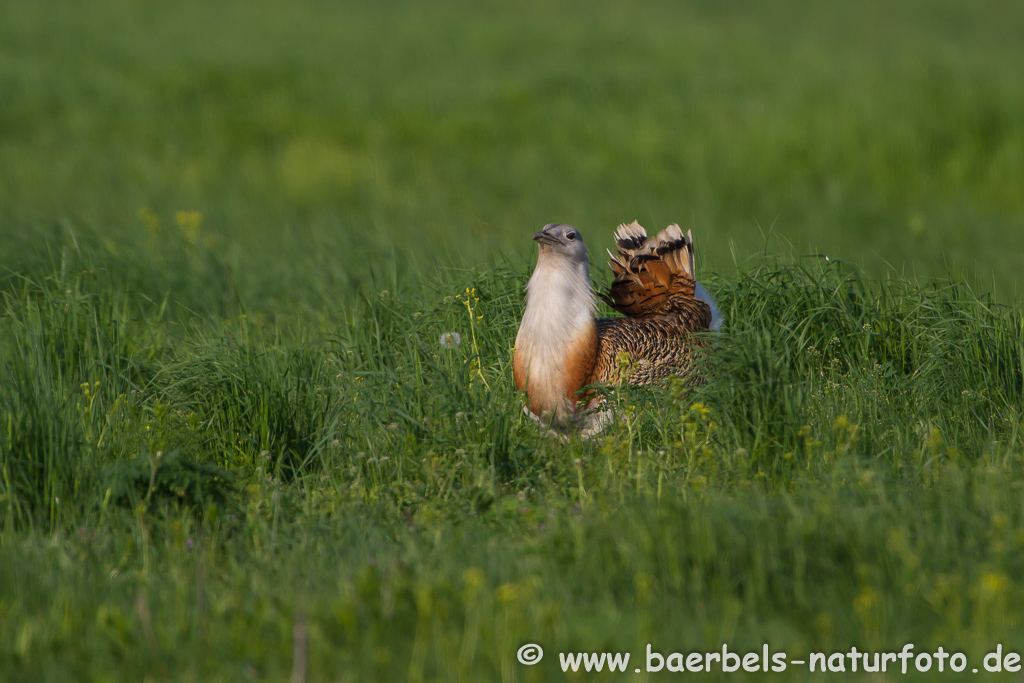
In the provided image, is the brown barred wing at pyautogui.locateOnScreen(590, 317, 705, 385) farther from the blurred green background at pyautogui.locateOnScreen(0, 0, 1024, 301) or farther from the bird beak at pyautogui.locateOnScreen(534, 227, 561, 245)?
the blurred green background at pyautogui.locateOnScreen(0, 0, 1024, 301)

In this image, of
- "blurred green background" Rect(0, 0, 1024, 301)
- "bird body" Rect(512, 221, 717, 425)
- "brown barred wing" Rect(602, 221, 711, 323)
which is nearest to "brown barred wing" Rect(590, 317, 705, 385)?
"bird body" Rect(512, 221, 717, 425)

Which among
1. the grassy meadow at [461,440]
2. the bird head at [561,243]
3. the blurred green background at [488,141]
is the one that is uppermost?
the blurred green background at [488,141]

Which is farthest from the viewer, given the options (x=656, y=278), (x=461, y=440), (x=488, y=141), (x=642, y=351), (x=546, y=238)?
(x=488, y=141)

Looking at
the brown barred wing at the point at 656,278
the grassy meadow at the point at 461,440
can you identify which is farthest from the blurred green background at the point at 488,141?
the brown barred wing at the point at 656,278

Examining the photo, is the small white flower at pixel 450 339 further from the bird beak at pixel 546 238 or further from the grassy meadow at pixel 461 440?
the bird beak at pixel 546 238

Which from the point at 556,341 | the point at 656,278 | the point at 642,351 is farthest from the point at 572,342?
the point at 656,278

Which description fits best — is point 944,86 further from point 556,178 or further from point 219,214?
point 219,214

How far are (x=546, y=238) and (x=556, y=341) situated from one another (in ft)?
1.42

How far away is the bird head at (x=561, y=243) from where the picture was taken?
13.9ft

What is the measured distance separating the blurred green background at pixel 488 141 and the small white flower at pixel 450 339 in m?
1.05

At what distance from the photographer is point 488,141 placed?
11852 mm

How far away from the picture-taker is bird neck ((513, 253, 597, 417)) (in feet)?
13.8

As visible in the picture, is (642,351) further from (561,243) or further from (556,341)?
(561,243)

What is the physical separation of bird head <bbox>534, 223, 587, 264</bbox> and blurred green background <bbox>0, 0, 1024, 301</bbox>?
4.64 feet
